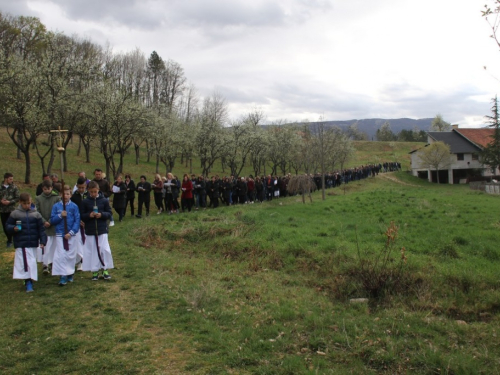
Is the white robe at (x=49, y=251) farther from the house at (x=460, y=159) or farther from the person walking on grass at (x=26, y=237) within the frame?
the house at (x=460, y=159)

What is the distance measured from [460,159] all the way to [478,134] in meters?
8.29

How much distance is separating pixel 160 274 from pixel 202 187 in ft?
38.0

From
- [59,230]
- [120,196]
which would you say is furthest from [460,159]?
[59,230]

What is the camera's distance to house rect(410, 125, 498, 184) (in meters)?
53.5

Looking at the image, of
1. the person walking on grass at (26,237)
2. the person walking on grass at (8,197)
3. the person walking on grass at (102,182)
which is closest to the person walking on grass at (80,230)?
the person walking on grass at (26,237)

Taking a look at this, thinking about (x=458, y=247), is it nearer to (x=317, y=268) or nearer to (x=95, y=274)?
(x=317, y=268)

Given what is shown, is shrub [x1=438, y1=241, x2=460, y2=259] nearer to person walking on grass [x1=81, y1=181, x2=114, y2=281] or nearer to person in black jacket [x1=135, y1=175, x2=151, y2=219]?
person walking on grass [x1=81, y1=181, x2=114, y2=281]

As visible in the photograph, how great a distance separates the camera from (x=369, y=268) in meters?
7.62

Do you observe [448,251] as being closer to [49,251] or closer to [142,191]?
[49,251]

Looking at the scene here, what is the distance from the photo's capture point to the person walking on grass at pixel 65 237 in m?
7.44

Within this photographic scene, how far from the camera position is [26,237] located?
7.24 metres

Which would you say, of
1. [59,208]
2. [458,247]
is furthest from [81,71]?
[458,247]

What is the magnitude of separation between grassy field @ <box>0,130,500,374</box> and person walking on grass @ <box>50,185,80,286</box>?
367 mm

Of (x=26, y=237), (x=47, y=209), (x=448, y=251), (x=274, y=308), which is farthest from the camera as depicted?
(x=448, y=251)
